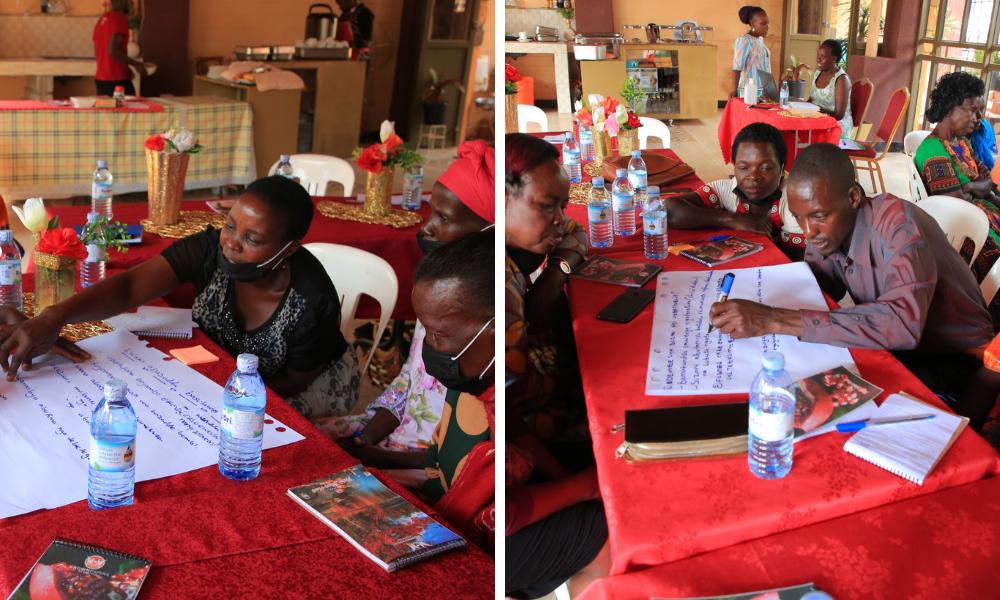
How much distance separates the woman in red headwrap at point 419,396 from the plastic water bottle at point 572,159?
10.7 inches

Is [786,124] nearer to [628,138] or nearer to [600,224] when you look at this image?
[628,138]

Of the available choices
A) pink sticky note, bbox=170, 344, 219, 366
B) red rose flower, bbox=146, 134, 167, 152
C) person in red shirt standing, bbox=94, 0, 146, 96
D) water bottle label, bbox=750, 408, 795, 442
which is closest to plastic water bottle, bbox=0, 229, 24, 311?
pink sticky note, bbox=170, 344, 219, 366

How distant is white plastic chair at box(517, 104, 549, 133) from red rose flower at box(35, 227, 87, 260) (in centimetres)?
102

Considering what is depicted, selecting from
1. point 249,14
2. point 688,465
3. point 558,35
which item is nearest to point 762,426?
point 688,465

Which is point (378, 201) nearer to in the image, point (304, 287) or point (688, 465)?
point (304, 287)

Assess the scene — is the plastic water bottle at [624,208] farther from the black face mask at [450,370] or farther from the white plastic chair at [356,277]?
the black face mask at [450,370]

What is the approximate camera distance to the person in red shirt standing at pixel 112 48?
577 cm

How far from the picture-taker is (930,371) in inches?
53.9

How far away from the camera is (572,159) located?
246cm

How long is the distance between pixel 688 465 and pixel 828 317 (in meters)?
0.49

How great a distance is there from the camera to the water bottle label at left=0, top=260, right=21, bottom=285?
69.3 inches

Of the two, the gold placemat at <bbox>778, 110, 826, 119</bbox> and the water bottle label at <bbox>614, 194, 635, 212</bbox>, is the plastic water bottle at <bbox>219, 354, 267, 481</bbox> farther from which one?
the water bottle label at <bbox>614, 194, 635, 212</bbox>

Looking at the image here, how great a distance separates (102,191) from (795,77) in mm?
2137

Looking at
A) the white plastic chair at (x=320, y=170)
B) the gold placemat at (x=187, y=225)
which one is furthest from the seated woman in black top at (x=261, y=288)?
the white plastic chair at (x=320, y=170)
